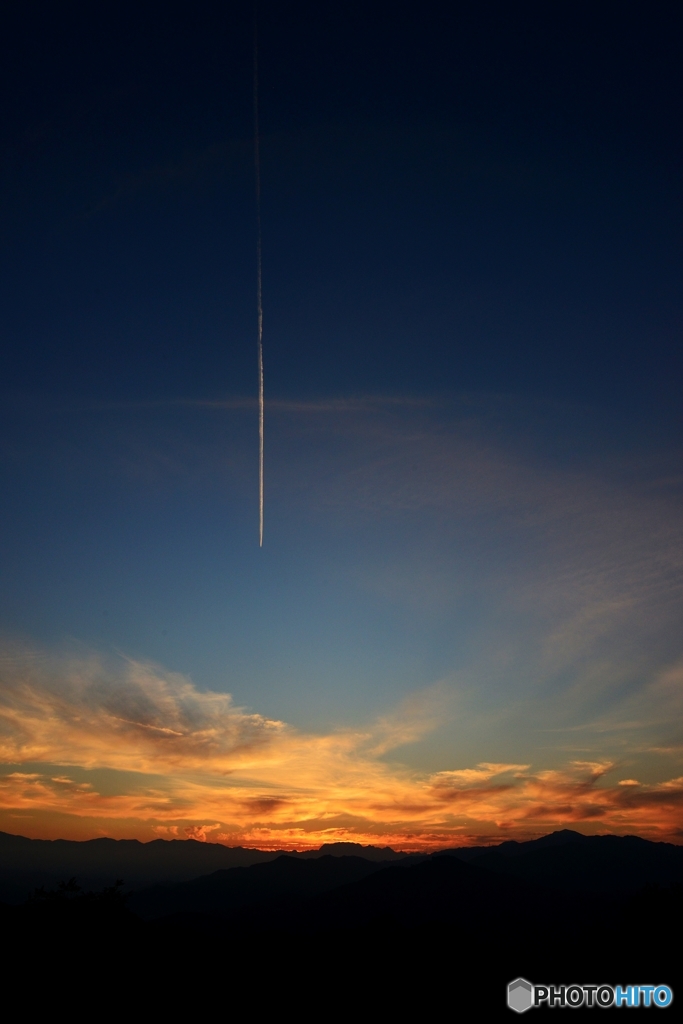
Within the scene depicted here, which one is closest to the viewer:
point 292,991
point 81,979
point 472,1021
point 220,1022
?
point 81,979

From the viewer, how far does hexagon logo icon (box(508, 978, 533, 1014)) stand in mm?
66000

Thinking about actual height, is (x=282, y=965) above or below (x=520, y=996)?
below

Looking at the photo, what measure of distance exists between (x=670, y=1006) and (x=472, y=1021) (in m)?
22.6

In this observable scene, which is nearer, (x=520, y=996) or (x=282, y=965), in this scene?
(x=520, y=996)

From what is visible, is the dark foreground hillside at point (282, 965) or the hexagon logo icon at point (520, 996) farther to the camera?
the hexagon logo icon at point (520, 996)

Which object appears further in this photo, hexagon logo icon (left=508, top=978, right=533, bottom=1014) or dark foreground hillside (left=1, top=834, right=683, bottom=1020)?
hexagon logo icon (left=508, top=978, right=533, bottom=1014)

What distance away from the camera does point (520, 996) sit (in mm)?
67812

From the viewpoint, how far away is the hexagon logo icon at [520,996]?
66000 millimetres

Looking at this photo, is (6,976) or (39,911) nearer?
(6,976)

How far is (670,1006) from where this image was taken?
66.5m

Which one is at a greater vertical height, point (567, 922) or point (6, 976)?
point (6, 976)

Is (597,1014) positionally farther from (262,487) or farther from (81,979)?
(262,487)

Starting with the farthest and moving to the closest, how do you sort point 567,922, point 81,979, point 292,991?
point 567,922, point 292,991, point 81,979

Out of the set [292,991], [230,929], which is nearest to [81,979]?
[292,991]
